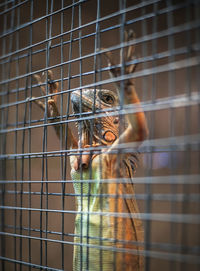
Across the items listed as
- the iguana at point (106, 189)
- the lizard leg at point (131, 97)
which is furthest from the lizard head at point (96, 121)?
the lizard leg at point (131, 97)

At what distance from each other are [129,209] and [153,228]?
72.7 inches

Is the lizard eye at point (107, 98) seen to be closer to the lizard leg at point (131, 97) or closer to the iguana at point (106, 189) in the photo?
the iguana at point (106, 189)

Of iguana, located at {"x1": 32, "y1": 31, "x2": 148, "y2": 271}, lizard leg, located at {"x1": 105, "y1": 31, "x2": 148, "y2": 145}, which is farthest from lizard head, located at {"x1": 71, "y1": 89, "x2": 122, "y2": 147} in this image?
lizard leg, located at {"x1": 105, "y1": 31, "x2": 148, "y2": 145}

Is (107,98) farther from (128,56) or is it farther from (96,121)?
(128,56)

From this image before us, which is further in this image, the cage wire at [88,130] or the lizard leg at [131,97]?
the lizard leg at [131,97]

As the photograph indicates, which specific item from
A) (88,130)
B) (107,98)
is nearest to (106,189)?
(88,130)

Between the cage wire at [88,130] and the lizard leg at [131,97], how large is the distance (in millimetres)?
12

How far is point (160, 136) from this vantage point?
9.32 feet

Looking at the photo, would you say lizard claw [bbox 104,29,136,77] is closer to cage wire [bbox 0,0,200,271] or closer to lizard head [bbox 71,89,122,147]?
cage wire [bbox 0,0,200,271]

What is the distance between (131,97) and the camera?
3.05ft

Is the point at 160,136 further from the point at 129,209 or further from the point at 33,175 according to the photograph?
the point at 129,209

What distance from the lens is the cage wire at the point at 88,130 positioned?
0.76m

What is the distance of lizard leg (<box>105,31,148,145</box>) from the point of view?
906 millimetres

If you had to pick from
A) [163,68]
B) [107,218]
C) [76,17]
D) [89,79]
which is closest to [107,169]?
[107,218]
